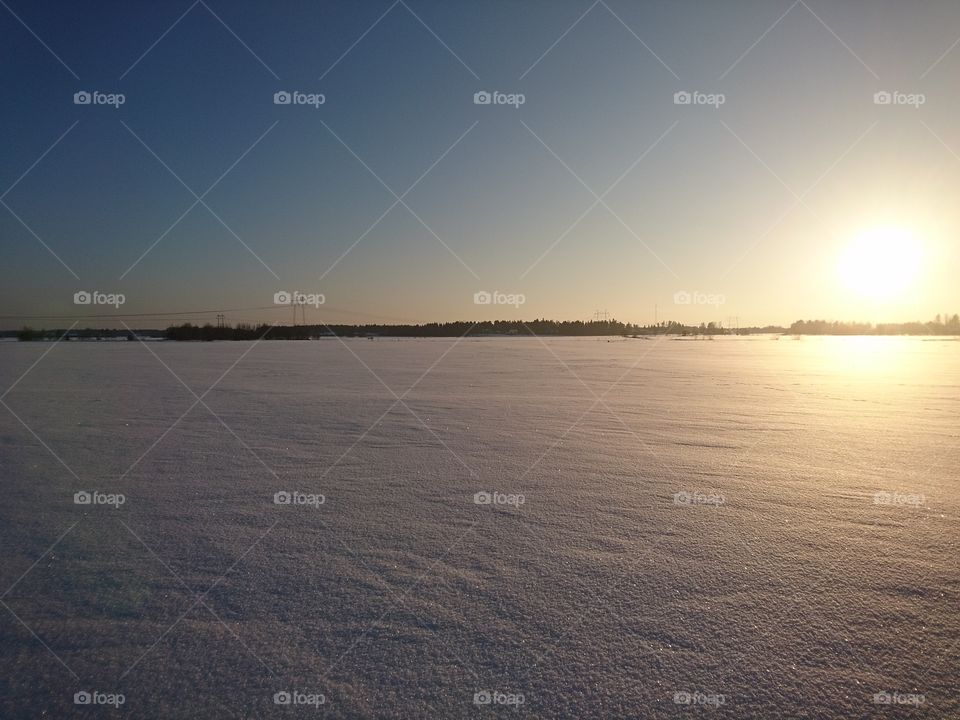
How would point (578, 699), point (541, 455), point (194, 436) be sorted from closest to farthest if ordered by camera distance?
point (578, 699) < point (541, 455) < point (194, 436)

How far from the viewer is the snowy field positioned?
1.69 meters

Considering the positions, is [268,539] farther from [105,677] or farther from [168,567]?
[105,677]

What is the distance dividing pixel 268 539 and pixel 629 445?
3.33 m

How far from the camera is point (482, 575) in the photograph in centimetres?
238

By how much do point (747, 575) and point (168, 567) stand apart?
274 cm

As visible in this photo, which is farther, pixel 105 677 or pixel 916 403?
pixel 916 403

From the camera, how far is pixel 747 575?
2369 mm

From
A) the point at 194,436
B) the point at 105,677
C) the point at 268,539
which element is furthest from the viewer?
the point at 194,436

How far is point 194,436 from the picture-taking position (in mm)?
5309

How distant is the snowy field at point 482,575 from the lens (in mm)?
1694

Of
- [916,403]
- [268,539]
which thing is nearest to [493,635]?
[268,539]

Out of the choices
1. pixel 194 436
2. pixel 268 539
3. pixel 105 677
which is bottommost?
pixel 105 677

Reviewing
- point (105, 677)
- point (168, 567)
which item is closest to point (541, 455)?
point (168, 567)

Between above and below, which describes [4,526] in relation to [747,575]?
above
